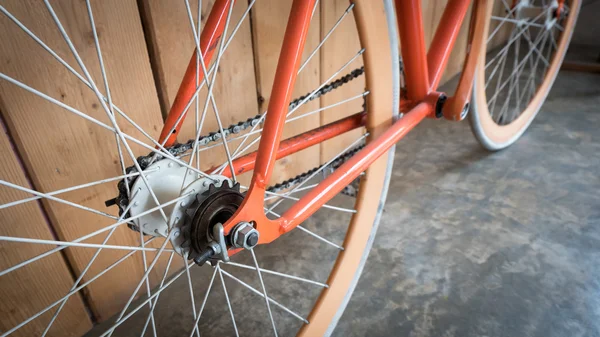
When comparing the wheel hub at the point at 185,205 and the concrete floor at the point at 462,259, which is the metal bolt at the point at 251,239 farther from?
the concrete floor at the point at 462,259

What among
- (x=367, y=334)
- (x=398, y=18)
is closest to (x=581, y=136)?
(x=398, y=18)

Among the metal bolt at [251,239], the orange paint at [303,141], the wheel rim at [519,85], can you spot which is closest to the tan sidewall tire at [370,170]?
the orange paint at [303,141]

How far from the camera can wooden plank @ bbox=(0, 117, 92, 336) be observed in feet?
2.57

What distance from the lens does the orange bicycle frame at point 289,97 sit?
638mm

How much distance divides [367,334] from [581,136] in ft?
4.65

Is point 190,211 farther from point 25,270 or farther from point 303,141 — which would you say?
point 25,270

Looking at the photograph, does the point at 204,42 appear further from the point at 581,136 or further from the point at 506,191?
the point at 581,136

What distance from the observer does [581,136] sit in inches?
69.4

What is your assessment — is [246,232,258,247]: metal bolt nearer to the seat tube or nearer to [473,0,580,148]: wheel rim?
the seat tube

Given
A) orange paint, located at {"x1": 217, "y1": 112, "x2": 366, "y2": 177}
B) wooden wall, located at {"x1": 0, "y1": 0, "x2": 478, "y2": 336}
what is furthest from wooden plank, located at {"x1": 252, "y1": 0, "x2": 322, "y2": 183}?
orange paint, located at {"x1": 217, "y1": 112, "x2": 366, "y2": 177}

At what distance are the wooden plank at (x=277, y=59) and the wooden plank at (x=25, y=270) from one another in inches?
25.2

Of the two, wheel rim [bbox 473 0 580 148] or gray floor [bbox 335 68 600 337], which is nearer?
gray floor [bbox 335 68 600 337]

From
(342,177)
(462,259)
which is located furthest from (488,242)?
(342,177)

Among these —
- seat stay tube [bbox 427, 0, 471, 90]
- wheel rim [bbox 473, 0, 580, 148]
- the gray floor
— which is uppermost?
seat stay tube [bbox 427, 0, 471, 90]
